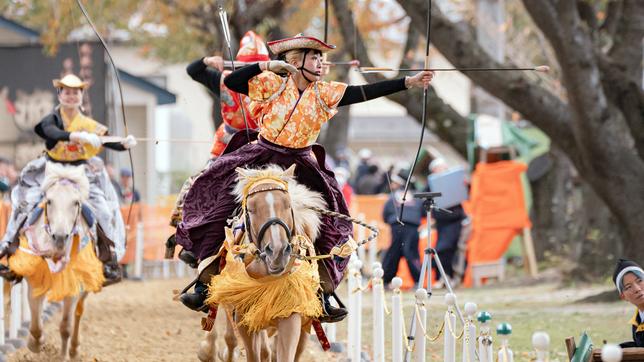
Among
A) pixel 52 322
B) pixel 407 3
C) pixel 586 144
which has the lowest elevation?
pixel 52 322

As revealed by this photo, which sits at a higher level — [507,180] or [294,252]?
[507,180]

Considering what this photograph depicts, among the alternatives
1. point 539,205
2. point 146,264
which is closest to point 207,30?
point 146,264

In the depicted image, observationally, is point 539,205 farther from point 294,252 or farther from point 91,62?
point 294,252

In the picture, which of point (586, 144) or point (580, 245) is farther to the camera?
point (580, 245)

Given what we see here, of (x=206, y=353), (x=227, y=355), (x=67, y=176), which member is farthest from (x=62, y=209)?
(x=227, y=355)

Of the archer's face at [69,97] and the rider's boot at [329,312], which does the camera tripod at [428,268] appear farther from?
the archer's face at [69,97]

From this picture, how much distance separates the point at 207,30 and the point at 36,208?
1439 cm

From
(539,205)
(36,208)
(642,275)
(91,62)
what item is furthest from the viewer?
(91,62)

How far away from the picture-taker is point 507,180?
2297 cm

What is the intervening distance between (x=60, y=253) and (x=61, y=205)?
0.44 metres

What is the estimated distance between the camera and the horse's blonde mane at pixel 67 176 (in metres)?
13.1

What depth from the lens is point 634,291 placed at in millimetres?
8555

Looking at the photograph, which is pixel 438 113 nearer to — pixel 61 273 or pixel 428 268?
pixel 61 273

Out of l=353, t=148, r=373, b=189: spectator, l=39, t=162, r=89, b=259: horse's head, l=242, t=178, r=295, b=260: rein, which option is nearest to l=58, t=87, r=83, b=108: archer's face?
l=39, t=162, r=89, b=259: horse's head
